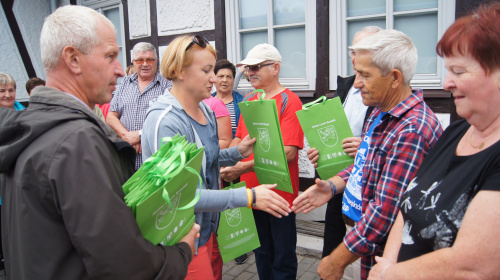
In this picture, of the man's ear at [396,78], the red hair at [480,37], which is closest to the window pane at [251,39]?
the man's ear at [396,78]

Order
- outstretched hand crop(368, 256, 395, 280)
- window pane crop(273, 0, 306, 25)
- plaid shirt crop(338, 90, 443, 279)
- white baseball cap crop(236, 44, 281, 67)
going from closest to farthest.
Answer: outstretched hand crop(368, 256, 395, 280) < plaid shirt crop(338, 90, 443, 279) < white baseball cap crop(236, 44, 281, 67) < window pane crop(273, 0, 306, 25)

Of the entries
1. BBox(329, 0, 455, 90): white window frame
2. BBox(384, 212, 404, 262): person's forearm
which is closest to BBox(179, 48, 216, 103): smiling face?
BBox(384, 212, 404, 262): person's forearm

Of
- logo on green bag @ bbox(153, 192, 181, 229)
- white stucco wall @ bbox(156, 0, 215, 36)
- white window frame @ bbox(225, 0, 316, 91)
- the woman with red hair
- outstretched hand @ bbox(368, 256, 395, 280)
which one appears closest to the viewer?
the woman with red hair

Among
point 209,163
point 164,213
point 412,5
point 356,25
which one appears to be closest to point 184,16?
point 356,25

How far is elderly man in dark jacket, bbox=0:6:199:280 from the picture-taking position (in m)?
1.08

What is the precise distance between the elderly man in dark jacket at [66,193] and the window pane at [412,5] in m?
3.61

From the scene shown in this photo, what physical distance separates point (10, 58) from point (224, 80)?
584cm

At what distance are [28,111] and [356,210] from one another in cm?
148

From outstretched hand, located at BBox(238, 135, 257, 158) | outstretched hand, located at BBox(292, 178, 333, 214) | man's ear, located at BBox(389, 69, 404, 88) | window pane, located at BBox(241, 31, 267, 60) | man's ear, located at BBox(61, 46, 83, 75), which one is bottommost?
outstretched hand, located at BBox(292, 178, 333, 214)

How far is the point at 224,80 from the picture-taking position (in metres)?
4.04

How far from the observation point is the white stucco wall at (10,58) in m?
7.45

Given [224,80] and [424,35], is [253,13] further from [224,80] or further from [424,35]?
[424,35]

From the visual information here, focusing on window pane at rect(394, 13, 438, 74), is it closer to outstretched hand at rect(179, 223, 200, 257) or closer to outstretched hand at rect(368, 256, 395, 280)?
outstretched hand at rect(368, 256, 395, 280)

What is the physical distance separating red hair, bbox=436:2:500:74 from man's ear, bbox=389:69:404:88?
1.58 ft
